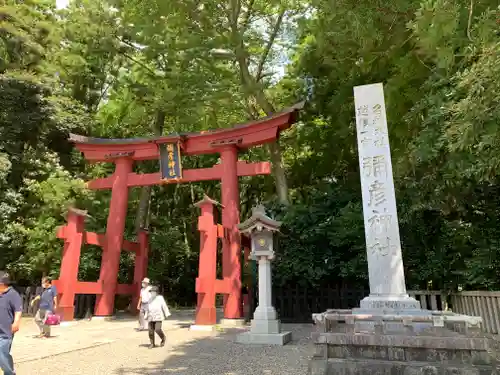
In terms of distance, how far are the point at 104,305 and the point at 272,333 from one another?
6.61 m

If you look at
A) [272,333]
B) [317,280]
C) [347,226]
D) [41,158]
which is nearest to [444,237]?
[347,226]

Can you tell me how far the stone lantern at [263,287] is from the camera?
23.6 ft

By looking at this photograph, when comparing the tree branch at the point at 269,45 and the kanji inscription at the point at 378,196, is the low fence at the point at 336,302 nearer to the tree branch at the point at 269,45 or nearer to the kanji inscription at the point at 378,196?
the kanji inscription at the point at 378,196

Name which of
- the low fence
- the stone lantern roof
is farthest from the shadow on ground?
the low fence

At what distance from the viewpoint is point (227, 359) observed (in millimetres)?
5828

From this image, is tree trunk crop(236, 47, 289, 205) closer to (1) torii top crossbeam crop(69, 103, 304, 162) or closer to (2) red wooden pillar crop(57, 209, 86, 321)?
(1) torii top crossbeam crop(69, 103, 304, 162)

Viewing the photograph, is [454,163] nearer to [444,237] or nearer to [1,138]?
[444,237]

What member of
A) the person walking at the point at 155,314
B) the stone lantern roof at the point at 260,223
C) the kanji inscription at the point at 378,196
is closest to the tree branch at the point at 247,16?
the kanji inscription at the point at 378,196

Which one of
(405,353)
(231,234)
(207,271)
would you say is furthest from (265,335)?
(231,234)

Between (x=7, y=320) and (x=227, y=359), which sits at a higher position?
(x=7, y=320)

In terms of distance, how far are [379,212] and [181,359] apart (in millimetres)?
4103

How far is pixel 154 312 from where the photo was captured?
263 inches

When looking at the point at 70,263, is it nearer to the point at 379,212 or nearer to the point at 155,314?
the point at 155,314

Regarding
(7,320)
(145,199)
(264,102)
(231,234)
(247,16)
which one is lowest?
(7,320)
